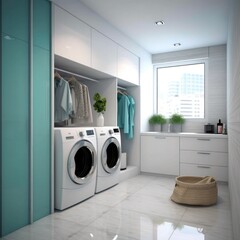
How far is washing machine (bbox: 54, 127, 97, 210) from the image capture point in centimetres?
242

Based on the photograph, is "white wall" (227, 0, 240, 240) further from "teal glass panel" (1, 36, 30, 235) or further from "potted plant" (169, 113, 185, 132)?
"potted plant" (169, 113, 185, 132)

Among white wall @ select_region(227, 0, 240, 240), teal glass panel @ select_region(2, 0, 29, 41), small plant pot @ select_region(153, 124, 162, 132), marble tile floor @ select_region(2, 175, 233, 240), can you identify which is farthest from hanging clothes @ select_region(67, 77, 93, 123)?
small plant pot @ select_region(153, 124, 162, 132)

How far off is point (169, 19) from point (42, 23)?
5.79ft

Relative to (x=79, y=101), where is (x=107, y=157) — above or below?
below

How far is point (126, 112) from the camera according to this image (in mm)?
4004

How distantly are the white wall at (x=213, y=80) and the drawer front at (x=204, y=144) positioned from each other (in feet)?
2.40

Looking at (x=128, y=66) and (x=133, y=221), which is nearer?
(x=133, y=221)

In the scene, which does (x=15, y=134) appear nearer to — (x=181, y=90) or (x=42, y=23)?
(x=42, y=23)

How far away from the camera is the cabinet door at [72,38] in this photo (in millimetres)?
2441

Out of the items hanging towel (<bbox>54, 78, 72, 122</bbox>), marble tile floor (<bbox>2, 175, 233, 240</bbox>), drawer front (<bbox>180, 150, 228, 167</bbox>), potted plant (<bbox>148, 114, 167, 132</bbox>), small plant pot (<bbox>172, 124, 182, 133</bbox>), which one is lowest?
marble tile floor (<bbox>2, 175, 233, 240</bbox>)

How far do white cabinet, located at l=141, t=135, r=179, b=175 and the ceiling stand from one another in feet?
5.64

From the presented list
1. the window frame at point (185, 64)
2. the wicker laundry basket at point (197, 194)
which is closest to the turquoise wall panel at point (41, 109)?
the wicker laundry basket at point (197, 194)

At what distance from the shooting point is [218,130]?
4.01m

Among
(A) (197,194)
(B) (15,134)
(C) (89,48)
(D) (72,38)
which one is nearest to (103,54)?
(C) (89,48)
